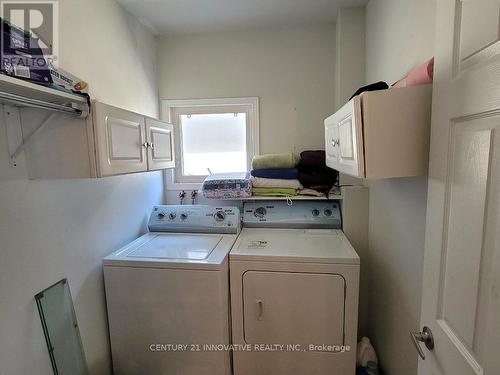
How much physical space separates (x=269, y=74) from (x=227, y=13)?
22.2 inches

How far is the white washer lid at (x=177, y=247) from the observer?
1.68m

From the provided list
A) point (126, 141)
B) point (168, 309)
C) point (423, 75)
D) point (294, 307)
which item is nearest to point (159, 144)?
point (126, 141)

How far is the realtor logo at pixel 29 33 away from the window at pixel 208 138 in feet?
3.85

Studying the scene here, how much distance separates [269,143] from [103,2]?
5.00ft

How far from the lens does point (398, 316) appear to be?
1522 mm

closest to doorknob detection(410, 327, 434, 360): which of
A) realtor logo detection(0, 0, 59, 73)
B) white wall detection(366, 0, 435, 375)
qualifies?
white wall detection(366, 0, 435, 375)

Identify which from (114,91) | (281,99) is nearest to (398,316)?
(281,99)

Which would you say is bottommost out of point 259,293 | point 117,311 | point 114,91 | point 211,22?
point 117,311

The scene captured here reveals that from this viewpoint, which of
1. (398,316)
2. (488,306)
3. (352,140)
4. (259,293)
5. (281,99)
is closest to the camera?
(488,306)

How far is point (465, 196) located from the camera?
0.67m

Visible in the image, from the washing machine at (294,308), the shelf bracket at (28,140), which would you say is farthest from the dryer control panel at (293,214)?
the shelf bracket at (28,140)

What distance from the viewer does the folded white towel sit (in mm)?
2191

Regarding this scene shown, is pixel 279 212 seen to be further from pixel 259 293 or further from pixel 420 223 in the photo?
pixel 420 223

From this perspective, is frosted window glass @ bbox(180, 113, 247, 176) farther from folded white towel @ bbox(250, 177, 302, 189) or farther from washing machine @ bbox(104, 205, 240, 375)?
washing machine @ bbox(104, 205, 240, 375)
